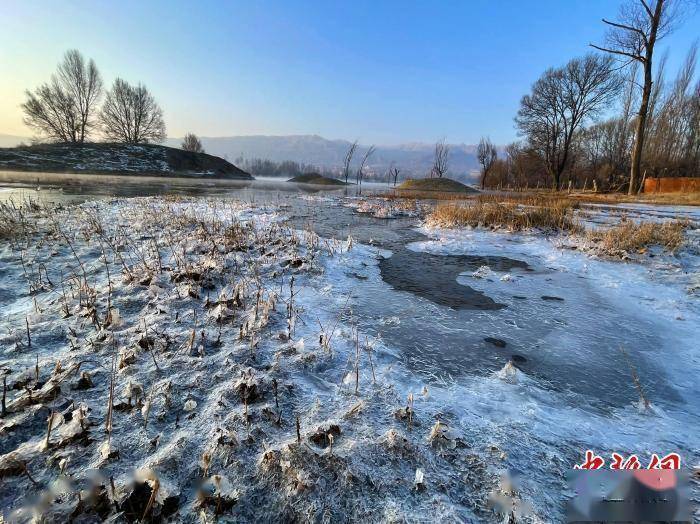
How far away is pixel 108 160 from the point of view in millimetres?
39375

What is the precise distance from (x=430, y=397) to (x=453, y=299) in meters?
2.31

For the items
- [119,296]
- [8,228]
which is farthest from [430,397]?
[8,228]

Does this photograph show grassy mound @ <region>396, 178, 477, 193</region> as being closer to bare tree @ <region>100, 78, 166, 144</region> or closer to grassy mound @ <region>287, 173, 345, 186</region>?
grassy mound @ <region>287, 173, 345, 186</region>

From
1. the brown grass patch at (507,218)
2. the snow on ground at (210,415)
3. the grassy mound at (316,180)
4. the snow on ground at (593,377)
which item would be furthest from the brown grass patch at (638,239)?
the grassy mound at (316,180)

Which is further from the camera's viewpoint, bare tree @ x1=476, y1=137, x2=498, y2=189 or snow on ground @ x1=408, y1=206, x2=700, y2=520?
bare tree @ x1=476, y1=137, x2=498, y2=189

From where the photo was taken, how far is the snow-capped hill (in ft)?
112

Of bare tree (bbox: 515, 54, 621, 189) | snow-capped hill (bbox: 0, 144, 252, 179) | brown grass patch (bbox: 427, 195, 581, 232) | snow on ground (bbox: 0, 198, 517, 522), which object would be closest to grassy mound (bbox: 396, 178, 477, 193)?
bare tree (bbox: 515, 54, 621, 189)

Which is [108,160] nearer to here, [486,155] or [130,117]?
[130,117]

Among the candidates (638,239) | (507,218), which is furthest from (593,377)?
(507,218)

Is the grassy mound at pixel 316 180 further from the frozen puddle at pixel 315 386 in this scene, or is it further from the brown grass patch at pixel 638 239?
the frozen puddle at pixel 315 386

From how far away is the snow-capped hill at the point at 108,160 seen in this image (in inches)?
1340

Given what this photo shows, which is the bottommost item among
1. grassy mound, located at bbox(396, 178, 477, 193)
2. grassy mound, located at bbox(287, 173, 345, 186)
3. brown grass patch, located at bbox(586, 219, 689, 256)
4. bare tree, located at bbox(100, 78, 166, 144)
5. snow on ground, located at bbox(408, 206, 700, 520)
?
snow on ground, located at bbox(408, 206, 700, 520)

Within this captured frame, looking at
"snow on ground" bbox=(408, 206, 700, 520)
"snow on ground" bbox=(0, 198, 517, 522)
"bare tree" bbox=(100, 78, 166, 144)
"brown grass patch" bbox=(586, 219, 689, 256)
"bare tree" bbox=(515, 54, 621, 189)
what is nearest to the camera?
"snow on ground" bbox=(0, 198, 517, 522)

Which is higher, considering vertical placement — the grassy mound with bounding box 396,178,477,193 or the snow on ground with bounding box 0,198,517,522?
the grassy mound with bounding box 396,178,477,193
